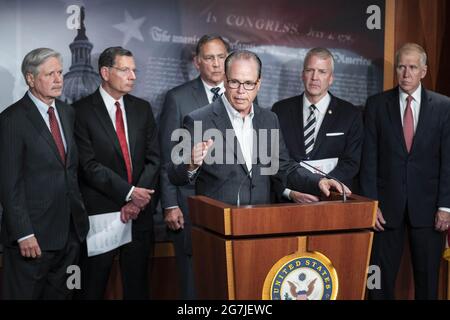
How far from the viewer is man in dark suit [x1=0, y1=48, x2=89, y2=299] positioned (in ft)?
13.8

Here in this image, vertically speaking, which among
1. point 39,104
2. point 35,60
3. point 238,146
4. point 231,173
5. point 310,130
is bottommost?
point 231,173

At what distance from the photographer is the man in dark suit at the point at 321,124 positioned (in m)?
4.94

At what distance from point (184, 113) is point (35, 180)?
3.37 ft

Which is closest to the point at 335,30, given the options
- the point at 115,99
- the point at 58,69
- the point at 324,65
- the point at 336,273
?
the point at 324,65

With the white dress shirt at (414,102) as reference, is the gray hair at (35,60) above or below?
above

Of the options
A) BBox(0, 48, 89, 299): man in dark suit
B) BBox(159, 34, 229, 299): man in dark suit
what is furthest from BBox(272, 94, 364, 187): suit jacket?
BBox(0, 48, 89, 299): man in dark suit

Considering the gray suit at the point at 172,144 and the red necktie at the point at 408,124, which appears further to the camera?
the red necktie at the point at 408,124

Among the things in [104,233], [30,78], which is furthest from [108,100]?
[104,233]

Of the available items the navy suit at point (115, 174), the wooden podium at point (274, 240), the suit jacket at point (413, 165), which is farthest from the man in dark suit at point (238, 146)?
the suit jacket at point (413, 165)

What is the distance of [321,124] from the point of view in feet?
16.3

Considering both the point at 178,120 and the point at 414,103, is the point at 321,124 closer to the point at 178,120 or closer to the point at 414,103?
the point at 414,103

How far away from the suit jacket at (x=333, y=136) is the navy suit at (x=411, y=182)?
162mm

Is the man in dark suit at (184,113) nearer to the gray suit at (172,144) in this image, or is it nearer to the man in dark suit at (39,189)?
the gray suit at (172,144)

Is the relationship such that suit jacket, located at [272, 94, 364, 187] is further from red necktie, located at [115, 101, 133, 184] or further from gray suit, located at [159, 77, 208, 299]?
red necktie, located at [115, 101, 133, 184]
